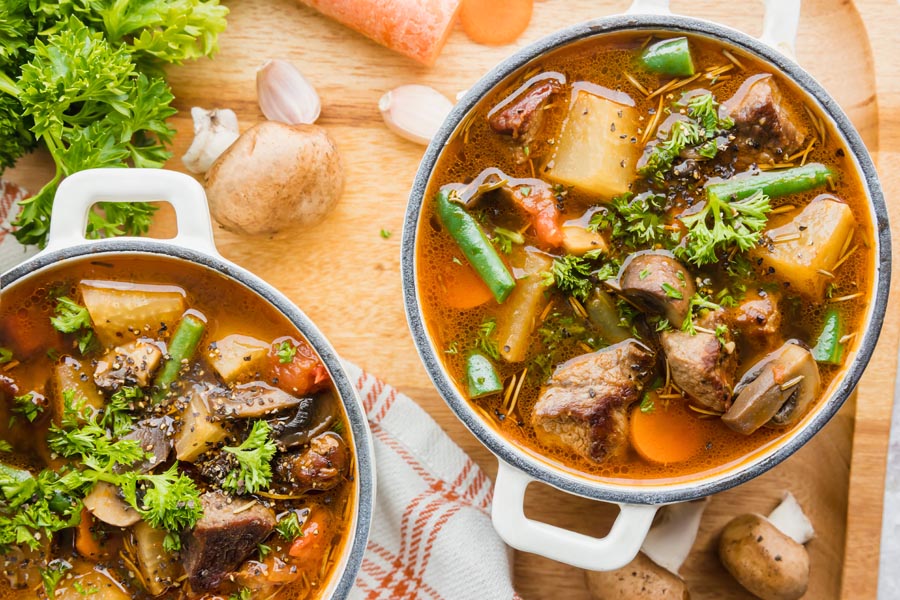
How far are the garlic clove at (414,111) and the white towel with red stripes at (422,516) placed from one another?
3.00 feet

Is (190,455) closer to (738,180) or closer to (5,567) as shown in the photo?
(5,567)

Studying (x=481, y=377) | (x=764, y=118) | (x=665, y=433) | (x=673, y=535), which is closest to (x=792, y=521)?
(x=673, y=535)

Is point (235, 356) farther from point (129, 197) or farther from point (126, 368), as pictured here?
point (129, 197)

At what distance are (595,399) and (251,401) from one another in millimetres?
1108

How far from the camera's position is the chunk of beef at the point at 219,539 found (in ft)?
8.33

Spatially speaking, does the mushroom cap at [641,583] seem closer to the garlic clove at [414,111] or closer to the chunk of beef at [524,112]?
the chunk of beef at [524,112]

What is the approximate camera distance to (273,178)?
9.43 ft

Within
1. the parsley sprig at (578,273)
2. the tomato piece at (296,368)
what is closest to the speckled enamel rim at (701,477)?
the tomato piece at (296,368)

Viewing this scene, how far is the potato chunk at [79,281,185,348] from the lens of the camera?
267 cm

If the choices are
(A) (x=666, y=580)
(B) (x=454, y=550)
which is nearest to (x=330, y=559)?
(B) (x=454, y=550)

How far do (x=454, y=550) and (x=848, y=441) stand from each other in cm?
154

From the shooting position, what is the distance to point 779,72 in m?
2.50

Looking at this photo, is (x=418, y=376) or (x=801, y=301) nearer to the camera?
(x=801, y=301)

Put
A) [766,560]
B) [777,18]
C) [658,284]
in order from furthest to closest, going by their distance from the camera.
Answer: [766,560]
[777,18]
[658,284]
